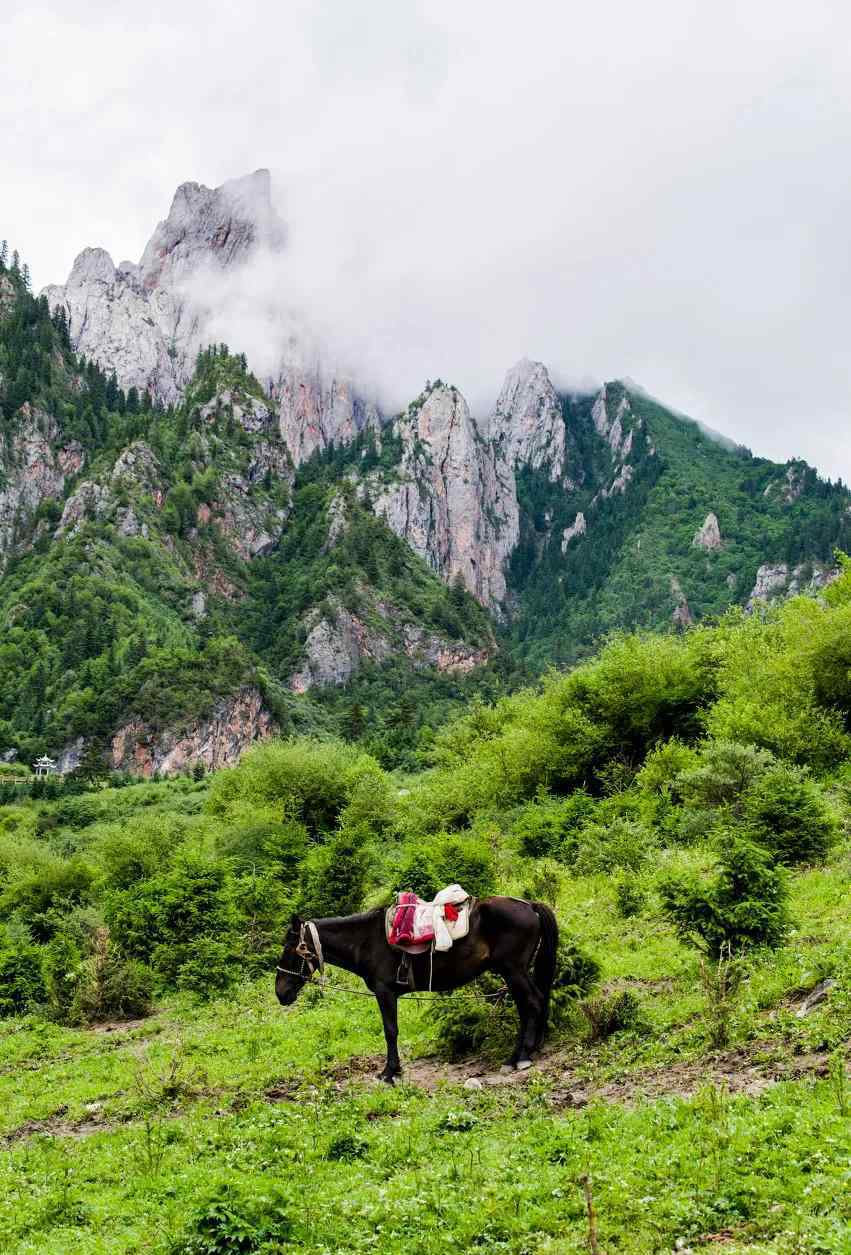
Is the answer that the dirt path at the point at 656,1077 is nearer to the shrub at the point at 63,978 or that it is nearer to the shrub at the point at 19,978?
the shrub at the point at 63,978

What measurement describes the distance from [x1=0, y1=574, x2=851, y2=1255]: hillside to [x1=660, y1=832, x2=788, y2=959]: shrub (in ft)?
0.17

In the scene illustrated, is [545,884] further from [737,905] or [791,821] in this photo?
[737,905]

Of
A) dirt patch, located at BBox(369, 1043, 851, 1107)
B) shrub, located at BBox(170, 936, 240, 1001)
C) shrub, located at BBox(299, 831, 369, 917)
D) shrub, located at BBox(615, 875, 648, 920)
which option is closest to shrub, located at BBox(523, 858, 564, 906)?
shrub, located at BBox(615, 875, 648, 920)

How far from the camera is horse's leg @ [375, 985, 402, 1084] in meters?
13.2

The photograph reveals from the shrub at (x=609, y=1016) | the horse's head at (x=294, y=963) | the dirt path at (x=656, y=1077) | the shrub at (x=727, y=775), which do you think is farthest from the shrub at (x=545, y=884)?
the dirt path at (x=656, y=1077)

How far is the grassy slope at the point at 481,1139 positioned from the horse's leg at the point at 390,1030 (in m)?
0.35

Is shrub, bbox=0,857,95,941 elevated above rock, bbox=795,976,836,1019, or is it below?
below

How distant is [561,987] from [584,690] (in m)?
30.6

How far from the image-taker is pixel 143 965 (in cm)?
2502

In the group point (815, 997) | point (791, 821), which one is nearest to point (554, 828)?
point (791, 821)

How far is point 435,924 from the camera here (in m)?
13.2

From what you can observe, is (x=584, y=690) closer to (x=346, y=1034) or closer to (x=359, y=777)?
(x=359, y=777)

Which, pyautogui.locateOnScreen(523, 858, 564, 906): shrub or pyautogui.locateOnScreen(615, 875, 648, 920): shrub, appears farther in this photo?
pyautogui.locateOnScreen(523, 858, 564, 906): shrub

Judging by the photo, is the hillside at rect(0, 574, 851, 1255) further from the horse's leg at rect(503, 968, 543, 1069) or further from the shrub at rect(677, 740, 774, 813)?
the horse's leg at rect(503, 968, 543, 1069)
